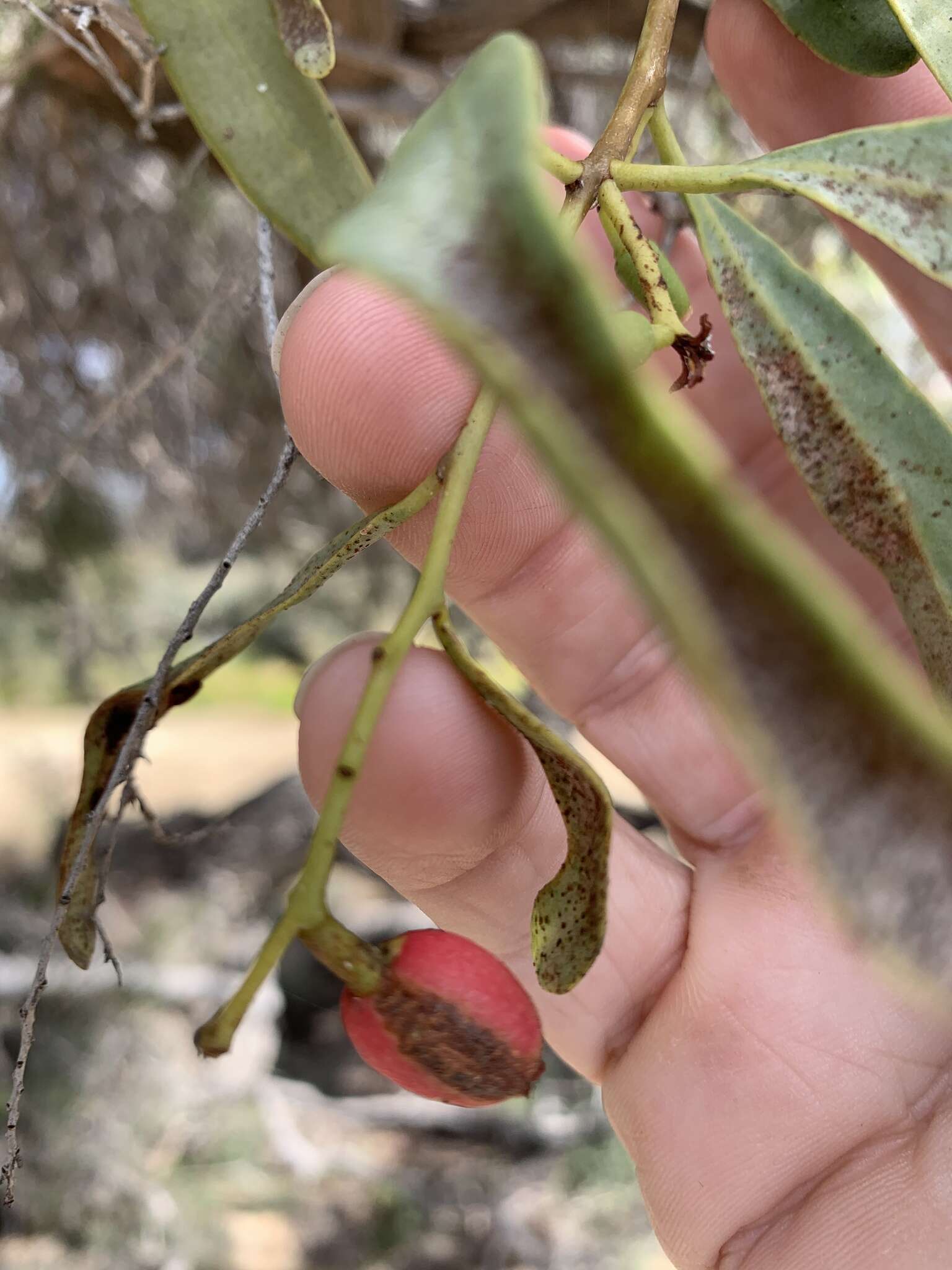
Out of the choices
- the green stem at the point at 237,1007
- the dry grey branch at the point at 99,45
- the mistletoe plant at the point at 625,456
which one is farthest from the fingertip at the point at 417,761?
the dry grey branch at the point at 99,45

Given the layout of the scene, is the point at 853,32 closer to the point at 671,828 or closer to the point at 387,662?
the point at 387,662

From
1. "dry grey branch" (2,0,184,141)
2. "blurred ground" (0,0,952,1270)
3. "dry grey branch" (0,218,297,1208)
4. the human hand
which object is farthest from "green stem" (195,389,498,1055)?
"blurred ground" (0,0,952,1270)

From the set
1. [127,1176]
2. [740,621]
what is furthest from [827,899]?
[127,1176]

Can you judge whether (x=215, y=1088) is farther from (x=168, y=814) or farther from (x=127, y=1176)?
(x=168, y=814)

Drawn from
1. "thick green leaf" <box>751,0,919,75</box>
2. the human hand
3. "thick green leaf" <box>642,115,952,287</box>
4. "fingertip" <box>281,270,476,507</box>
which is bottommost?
the human hand

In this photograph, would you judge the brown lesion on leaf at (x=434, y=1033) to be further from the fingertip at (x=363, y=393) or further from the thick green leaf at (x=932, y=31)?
the thick green leaf at (x=932, y=31)

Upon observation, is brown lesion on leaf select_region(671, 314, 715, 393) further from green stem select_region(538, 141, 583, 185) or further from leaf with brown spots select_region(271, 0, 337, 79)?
leaf with brown spots select_region(271, 0, 337, 79)

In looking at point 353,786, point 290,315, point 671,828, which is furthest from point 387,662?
point 671,828
